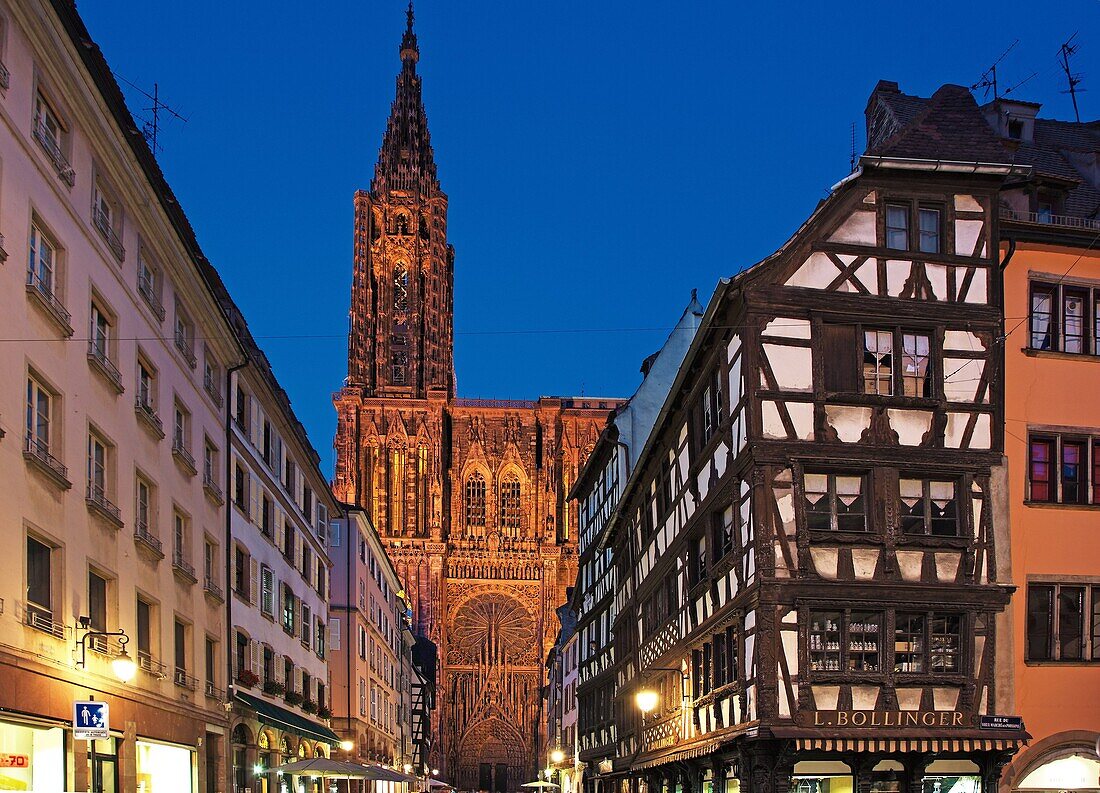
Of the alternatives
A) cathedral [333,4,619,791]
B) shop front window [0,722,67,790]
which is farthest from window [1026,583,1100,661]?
cathedral [333,4,619,791]

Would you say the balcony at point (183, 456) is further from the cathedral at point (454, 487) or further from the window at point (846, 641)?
the cathedral at point (454, 487)

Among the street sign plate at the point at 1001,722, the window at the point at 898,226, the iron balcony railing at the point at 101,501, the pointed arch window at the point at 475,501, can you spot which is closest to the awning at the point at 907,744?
the street sign plate at the point at 1001,722

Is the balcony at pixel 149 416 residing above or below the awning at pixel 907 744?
above

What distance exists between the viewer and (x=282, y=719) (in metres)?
35.8

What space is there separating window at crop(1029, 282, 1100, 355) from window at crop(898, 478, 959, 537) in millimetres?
3394

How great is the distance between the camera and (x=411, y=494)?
113875mm

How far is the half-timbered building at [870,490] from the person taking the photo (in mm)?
22969

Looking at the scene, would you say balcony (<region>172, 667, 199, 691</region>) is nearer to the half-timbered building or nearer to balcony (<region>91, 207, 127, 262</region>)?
balcony (<region>91, 207, 127, 262</region>)

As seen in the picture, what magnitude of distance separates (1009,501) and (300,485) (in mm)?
24662

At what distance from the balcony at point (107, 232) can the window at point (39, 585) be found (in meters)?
5.57

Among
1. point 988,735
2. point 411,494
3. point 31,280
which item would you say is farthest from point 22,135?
point 411,494

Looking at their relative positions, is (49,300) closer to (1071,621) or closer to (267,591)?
(1071,621)

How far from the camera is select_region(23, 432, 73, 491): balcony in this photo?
57.9 feet

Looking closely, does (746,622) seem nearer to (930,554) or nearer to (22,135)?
(930,554)
